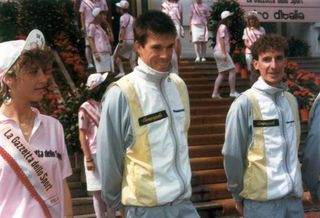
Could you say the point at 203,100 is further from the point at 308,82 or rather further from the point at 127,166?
the point at 127,166

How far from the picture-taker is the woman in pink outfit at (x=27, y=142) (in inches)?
110

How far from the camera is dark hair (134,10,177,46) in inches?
126

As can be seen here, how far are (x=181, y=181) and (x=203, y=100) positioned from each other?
7459mm

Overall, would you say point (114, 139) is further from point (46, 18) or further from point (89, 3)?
point (46, 18)

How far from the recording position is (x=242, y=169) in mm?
3744

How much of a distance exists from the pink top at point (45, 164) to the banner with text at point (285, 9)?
12125 millimetres

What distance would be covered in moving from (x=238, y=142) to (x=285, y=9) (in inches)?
495

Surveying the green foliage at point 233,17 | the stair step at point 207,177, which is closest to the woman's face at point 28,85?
the stair step at point 207,177

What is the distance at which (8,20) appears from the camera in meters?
11.9

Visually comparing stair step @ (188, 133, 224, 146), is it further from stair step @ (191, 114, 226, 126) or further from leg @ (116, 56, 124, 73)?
leg @ (116, 56, 124, 73)

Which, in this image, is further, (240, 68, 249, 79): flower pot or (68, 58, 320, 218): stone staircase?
(240, 68, 249, 79): flower pot

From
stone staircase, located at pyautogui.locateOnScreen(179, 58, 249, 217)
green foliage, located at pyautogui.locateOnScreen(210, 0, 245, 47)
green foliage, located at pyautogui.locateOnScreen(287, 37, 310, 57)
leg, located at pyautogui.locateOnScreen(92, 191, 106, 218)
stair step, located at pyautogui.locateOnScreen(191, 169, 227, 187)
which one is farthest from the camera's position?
green foliage, located at pyautogui.locateOnScreen(287, 37, 310, 57)

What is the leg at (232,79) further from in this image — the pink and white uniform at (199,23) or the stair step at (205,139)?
the pink and white uniform at (199,23)

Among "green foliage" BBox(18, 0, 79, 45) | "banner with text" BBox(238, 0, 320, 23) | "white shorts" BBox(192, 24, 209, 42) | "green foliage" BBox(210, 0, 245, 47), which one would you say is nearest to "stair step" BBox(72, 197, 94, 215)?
"green foliage" BBox(18, 0, 79, 45)
